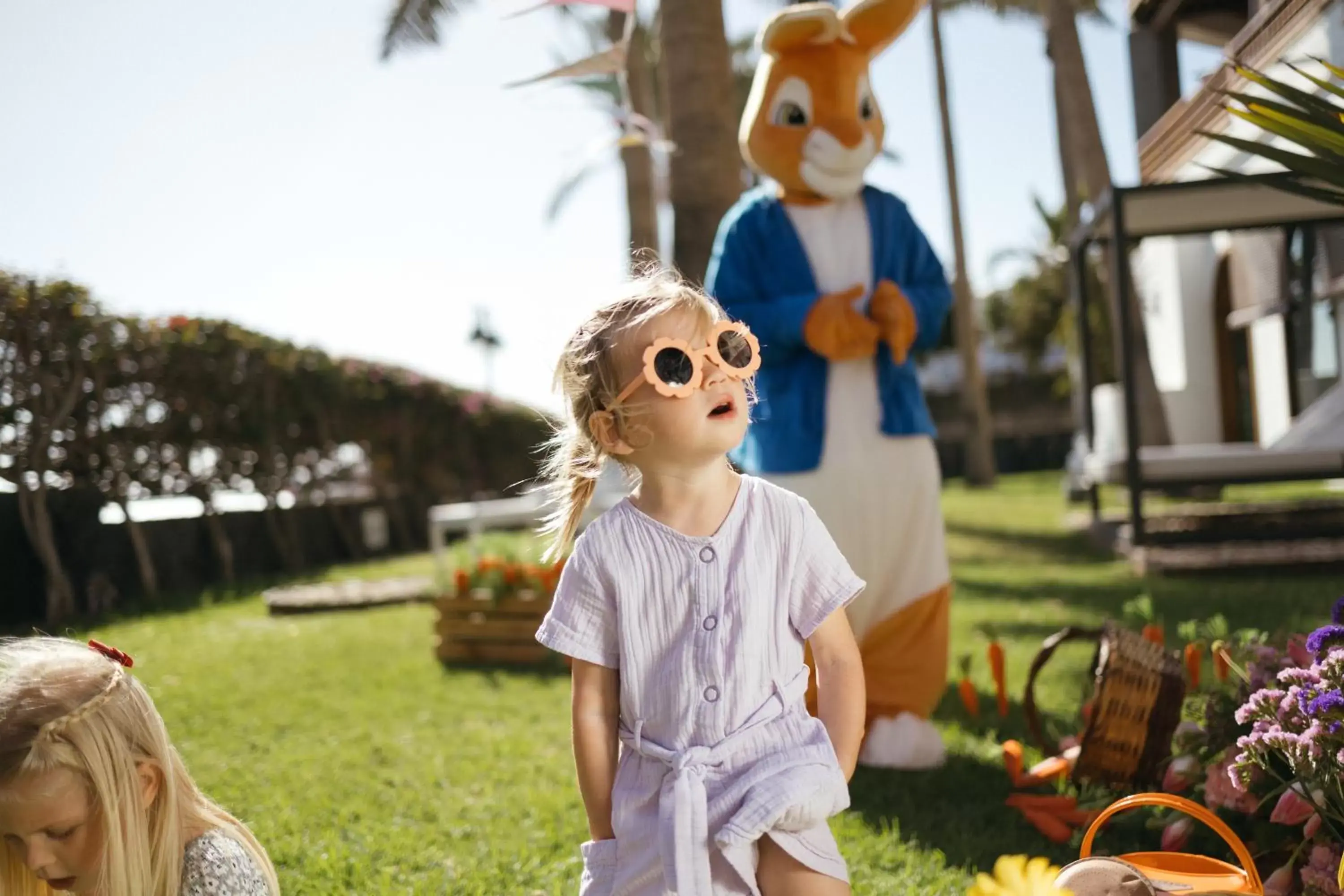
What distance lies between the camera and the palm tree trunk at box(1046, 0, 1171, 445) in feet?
39.8

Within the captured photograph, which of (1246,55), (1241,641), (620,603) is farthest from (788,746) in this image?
(1246,55)

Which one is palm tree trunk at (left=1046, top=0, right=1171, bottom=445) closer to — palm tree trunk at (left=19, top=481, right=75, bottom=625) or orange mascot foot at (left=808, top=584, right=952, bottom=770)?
orange mascot foot at (left=808, top=584, right=952, bottom=770)

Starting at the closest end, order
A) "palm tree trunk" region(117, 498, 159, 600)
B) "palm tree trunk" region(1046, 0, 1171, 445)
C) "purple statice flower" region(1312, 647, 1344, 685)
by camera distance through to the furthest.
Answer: "purple statice flower" region(1312, 647, 1344, 685) < "palm tree trunk" region(117, 498, 159, 600) < "palm tree trunk" region(1046, 0, 1171, 445)

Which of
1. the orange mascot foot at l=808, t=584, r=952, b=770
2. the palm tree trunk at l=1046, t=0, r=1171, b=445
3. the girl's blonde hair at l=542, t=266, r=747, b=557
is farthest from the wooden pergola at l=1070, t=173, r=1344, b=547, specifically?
the girl's blonde hair at l=542, t=266, r=747, b=557

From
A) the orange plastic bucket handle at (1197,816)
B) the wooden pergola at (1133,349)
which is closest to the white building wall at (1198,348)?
the wooden pergola at (1133,349)

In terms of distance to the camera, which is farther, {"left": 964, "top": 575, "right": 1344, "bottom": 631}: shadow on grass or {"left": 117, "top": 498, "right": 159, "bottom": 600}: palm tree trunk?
{"left": 117, "top": 498, "right": 159, "bottom": 600}: palm tree trunk

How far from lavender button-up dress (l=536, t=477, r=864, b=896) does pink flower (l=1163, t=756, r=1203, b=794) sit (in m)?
1.40

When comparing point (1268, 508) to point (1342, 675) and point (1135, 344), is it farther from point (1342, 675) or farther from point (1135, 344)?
point (1342, 675)

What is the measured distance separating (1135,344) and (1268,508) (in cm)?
292

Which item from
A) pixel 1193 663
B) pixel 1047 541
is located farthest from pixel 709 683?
pixel 1047 541

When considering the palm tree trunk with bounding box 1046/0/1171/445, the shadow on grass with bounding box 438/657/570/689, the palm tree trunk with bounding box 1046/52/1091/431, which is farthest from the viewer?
the palm tree trunk with bounding box 1046/52/1091/431

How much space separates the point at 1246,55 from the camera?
914 cm

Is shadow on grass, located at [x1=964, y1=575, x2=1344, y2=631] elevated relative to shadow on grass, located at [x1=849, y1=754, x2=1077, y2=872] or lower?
lower

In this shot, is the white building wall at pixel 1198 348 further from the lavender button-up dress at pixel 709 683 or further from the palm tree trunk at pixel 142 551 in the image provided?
the lavender button-up dress at pixel 709 683
